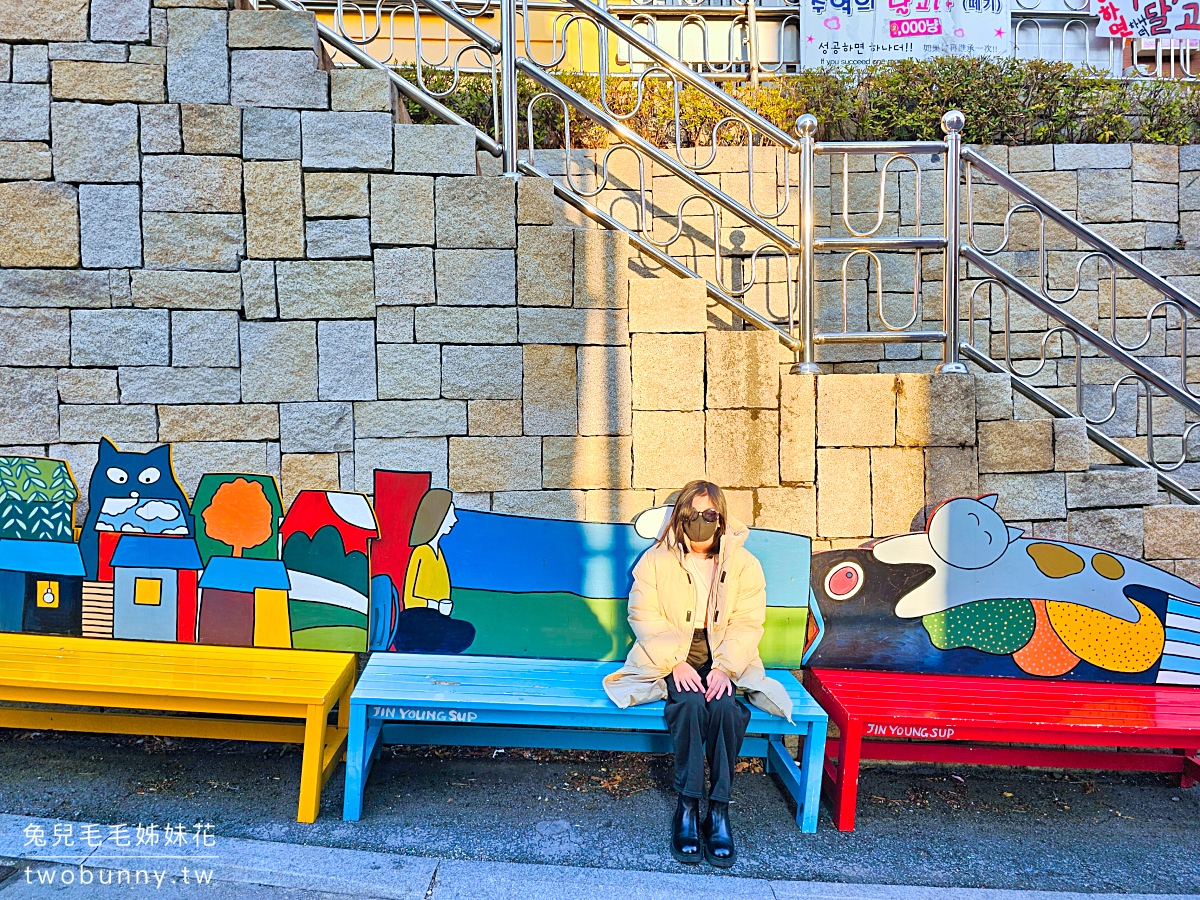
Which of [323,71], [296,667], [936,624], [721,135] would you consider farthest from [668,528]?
[721,135]

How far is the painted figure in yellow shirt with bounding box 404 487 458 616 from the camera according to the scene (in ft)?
13.4

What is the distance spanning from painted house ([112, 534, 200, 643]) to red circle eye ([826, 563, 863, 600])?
9.70ft

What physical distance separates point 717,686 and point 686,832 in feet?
1.79

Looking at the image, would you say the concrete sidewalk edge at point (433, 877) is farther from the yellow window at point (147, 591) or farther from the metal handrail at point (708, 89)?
the metal handrail at point (708, 89)

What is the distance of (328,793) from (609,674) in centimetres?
127

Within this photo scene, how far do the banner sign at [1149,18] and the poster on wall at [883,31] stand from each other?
1.10 m

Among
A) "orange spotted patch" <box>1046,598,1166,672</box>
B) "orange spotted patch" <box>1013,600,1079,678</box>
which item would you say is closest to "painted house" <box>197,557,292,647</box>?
"orange spotted patch" <box>1013,600,1079,678</box>

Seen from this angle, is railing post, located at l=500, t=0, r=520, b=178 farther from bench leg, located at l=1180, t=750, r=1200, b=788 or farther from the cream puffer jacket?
bench leg, located at l=1180, t=750, r=1200, b=788

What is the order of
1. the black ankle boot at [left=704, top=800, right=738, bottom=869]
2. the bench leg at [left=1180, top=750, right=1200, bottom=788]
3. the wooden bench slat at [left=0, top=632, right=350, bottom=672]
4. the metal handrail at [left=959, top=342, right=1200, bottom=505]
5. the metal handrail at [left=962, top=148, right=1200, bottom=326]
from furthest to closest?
the metal handrail at [left=959, top=342, right=1200, bottom=505], the metal handrail at [left=962, top=148, right=1200, bottom=326], the bench leg at [left=1180, top=750, right=1200, bottom=788], the wooden bench slat at [left=0, top=632, right=350, bottom=672], the black ankle boot at [left=704, top=800, right=738, bottom=869]

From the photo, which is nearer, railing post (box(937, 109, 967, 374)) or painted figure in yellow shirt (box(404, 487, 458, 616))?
painted figure in yellow shirt (box(404, 487, 458, 616))

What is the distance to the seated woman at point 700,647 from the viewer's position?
3.36 m

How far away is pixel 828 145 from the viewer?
423 cm

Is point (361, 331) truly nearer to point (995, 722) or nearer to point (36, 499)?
point (36, 499)

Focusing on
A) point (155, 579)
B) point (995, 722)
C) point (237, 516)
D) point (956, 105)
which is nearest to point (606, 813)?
point (995, 722)
